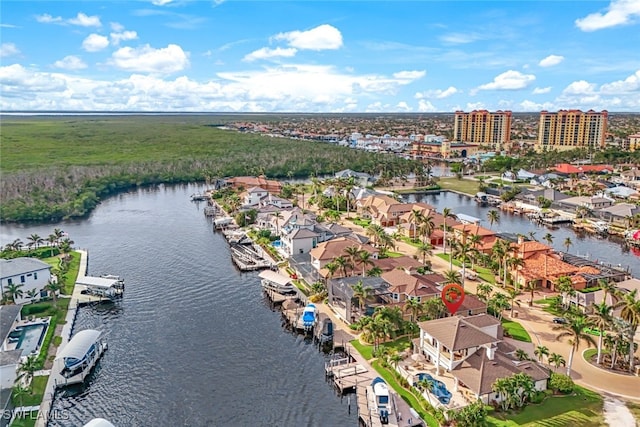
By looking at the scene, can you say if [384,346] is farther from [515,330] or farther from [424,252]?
[424,252]

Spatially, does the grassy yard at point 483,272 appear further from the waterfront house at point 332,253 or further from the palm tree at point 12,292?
the palm tree at point 12,292

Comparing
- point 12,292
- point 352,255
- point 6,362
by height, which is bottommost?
point 6,362

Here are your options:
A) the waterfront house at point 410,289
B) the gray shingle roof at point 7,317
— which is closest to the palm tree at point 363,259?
the waterfront house at point 410,289

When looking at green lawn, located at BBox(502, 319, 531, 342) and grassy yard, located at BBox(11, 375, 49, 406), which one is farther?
green lawn, located at BBox(502, 319, 531, 342)

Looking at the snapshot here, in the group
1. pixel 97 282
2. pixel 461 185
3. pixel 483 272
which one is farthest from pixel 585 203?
pixel 97 282

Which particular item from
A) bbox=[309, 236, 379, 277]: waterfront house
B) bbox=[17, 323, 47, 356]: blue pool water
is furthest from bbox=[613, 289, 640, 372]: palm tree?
bbox=[17, 323, 47, 356]: blue pool water

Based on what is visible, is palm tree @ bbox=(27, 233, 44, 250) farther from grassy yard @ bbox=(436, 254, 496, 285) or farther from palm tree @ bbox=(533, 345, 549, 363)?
palm tree @ bbox=(533, 345, 549, 363)

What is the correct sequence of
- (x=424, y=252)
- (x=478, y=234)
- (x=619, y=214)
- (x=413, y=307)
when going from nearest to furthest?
1. (x=413, y=307)
2. (x=424, y=252)
3. (x=478, y=234)
4. (x=619, y=214)
